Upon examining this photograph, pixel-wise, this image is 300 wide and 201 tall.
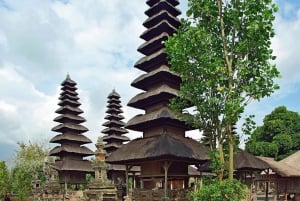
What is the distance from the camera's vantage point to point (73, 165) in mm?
34750

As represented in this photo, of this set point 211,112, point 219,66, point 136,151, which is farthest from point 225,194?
point 136,151

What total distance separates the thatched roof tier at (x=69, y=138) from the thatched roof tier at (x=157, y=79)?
15.9 meters

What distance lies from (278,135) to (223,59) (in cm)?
2957

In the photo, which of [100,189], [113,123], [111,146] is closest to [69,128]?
[111,146]

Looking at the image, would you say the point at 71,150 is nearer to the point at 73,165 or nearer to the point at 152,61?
the point at 73,165

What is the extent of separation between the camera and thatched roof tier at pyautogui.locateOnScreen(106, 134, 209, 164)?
17.8 meters

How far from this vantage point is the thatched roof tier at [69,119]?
37625 millimetres

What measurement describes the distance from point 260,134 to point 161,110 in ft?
83.4

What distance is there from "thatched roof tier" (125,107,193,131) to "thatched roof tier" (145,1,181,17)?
7999 mm

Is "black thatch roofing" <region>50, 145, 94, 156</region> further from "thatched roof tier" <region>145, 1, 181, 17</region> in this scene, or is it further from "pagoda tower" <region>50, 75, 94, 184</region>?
"thatched roof tier" <region>145, 1, 181, 17</region>

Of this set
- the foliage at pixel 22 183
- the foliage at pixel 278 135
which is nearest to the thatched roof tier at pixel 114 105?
the foliage at pixel 22 183

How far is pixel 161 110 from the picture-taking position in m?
20.2

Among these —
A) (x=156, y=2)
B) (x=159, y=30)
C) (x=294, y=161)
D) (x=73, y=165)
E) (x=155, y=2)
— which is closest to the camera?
(x=159, y=30)

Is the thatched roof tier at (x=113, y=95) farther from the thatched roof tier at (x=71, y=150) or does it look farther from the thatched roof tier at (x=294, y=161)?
the thatched roof tier at (x=294, y=161)
